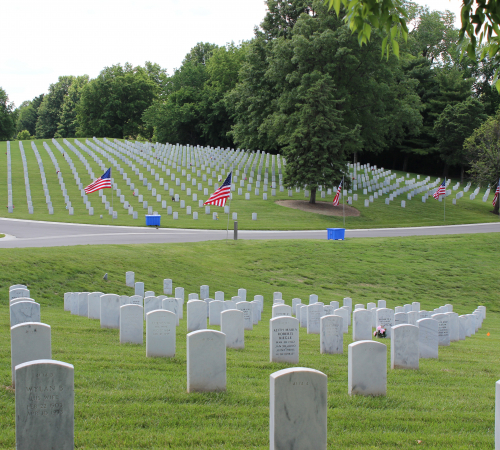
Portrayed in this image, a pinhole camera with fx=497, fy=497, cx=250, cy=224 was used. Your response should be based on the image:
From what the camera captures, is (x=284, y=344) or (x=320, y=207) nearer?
(x=284, y=344)

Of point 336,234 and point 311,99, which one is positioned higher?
point 311,99

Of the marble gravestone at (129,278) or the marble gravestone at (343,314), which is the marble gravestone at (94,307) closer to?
the marble gravestone at (129,278)

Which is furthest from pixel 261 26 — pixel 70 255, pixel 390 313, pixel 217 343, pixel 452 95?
pixel 217 343

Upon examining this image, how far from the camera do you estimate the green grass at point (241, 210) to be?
32438 mm

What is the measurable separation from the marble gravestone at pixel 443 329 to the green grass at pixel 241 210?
2103 centimetres

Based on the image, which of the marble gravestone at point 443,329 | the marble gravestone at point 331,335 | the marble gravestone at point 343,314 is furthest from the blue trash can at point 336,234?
the marble gravestone at point 331,335

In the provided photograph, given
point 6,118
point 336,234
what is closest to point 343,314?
point 336,234

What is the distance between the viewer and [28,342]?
5.71 meters

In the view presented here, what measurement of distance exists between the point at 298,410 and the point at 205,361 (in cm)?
179

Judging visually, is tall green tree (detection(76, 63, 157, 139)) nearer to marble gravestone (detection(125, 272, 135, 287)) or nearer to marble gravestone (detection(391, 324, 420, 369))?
marble gravestone (detection(125, 272, 135, 287))

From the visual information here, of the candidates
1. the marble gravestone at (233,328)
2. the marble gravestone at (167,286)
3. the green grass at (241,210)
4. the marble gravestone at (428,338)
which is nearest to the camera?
the marble gravestone at (233,328)

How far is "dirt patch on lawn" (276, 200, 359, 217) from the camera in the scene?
123 feet

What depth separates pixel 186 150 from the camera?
193 ft

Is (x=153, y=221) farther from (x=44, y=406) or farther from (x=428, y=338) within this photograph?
(x=44, y=406)
